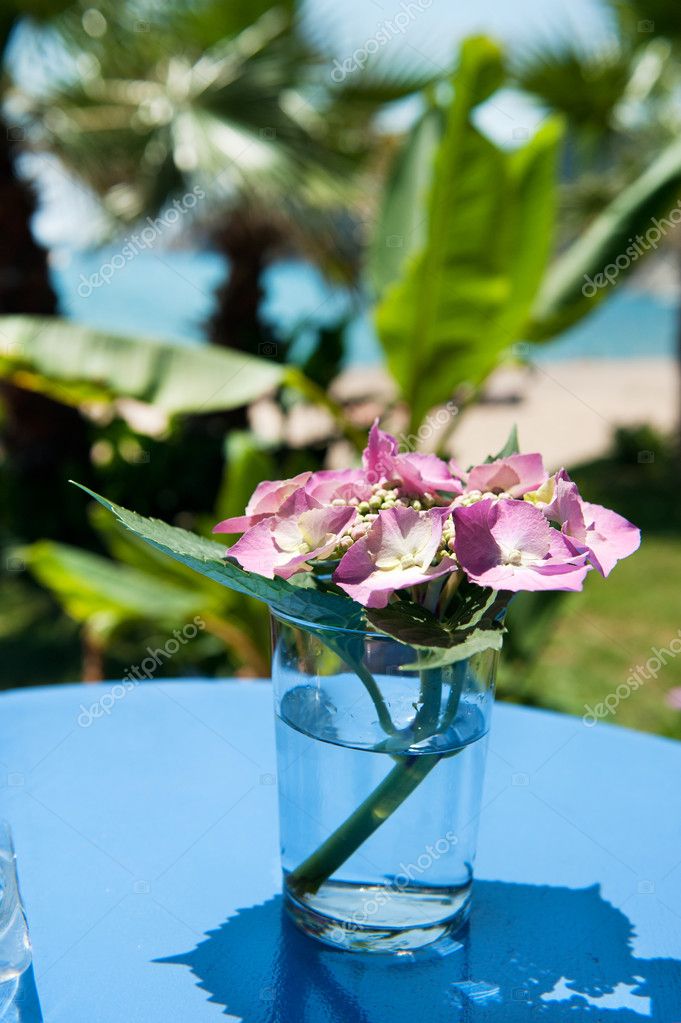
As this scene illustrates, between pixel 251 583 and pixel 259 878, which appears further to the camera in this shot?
pixel 259 878

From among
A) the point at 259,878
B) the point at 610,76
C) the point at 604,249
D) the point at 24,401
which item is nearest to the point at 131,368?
the point at 604,249

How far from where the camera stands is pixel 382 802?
71cm

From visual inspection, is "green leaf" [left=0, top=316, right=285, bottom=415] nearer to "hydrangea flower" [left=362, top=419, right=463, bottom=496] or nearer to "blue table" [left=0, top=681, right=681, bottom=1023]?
"blue table" [left=0, top=681, right=681, bottom=1023]

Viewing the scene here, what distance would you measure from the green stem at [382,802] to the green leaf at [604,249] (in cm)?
201

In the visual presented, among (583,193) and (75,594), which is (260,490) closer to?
(75,594)

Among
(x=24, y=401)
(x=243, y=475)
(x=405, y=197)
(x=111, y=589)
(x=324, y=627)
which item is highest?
(x=324, y=627)

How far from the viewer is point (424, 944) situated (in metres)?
0.78

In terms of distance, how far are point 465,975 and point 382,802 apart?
0.17 meters

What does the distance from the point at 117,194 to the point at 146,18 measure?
2.47 ft

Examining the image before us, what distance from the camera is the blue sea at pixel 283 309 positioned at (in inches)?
173

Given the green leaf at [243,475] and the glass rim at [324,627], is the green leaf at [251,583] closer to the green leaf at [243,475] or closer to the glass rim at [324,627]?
the glass rim at [324,627]

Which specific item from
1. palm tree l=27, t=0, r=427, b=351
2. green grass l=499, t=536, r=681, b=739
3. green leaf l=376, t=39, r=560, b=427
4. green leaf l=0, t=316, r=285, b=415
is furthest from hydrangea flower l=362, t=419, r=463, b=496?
palm tree l=27, t=0, r=427, b=351

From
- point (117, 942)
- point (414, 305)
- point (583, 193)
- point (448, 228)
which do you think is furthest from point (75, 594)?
point (583, 193)

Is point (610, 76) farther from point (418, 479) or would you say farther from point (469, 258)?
point (418, 479)
